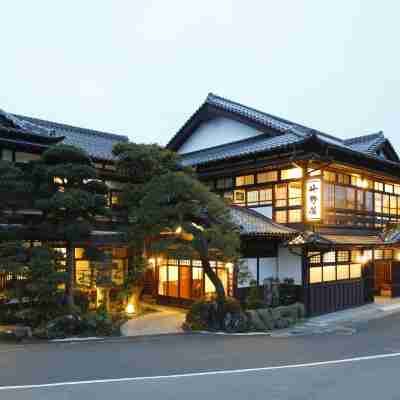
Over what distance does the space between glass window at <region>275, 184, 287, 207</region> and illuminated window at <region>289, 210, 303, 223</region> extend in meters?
0.58

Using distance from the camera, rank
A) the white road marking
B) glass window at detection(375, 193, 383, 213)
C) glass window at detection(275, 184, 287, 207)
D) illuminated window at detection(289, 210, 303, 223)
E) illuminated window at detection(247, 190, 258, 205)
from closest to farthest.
Result: the white road marking, illuminated window at detection(289, 210, 303, 223), glass window at detection(275, 184, 287, 207), illuminated window at detection(247, 190, 258, 205), glass window at detection(375, 193, 383, 213)

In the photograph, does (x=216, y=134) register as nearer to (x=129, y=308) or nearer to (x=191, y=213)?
(x=191, y=213)

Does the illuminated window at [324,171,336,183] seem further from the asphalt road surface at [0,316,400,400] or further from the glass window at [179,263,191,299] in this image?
the glass window at [179,263,191,299]

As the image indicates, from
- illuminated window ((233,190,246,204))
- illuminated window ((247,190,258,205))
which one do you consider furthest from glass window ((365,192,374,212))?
illuminated window ((233,190,246,204))

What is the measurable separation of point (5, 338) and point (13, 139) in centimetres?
826

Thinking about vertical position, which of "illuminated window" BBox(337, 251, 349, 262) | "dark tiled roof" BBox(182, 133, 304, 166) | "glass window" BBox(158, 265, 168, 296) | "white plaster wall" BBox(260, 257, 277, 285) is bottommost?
"glass window" BBox(158, 265, 168, 296)

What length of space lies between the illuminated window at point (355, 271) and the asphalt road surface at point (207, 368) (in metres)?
6.51

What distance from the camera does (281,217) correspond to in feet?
64.1

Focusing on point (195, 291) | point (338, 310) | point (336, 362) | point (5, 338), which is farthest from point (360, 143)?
point (5, 338)

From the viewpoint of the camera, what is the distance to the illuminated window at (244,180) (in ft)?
69.3

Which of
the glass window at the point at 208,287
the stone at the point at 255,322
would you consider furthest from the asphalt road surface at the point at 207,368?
the glass window at the point at 208,287

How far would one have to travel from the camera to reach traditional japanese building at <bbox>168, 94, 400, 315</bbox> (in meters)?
18.1

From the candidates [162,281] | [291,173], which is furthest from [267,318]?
[162,281]

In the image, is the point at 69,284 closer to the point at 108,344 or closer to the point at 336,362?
the point at 108,344
